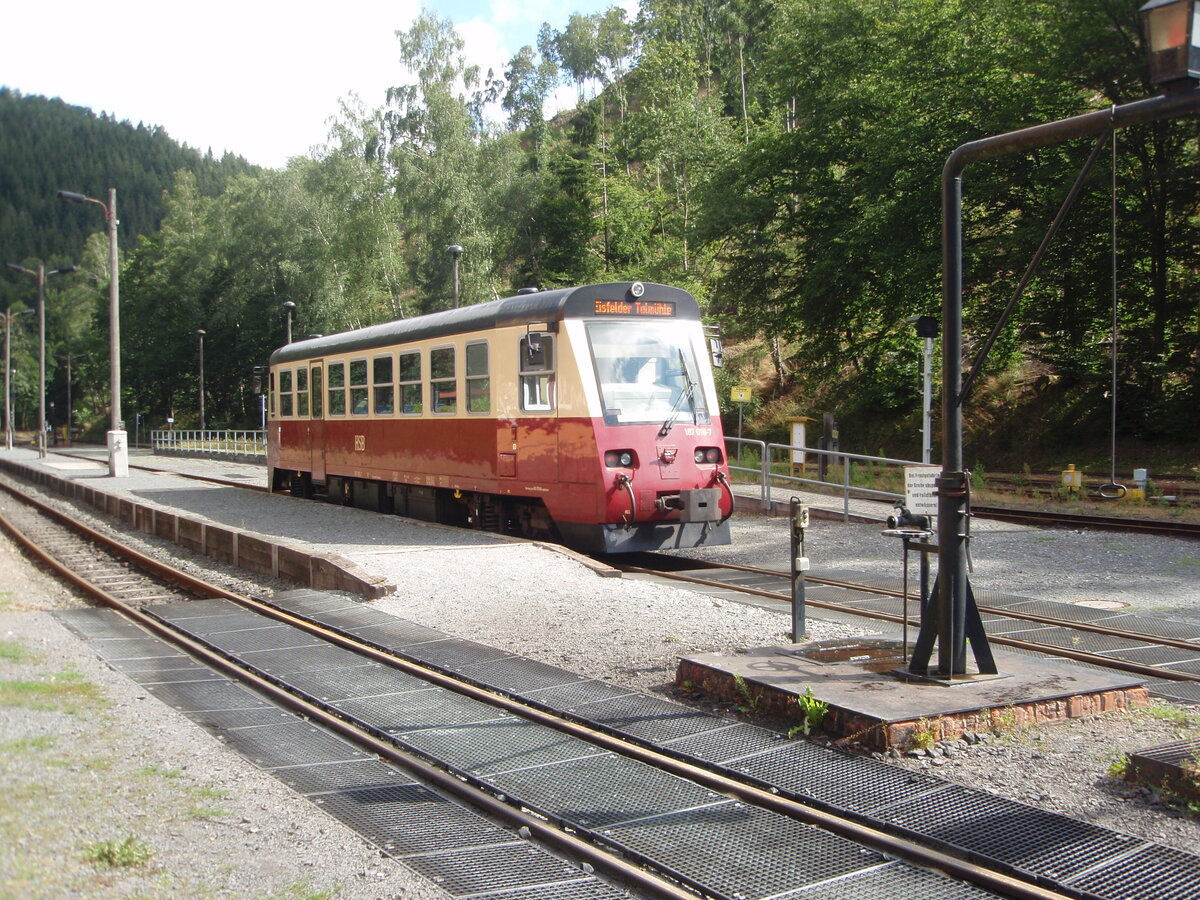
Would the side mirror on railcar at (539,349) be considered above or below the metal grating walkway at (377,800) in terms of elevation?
above

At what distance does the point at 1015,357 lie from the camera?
3027 centimetres

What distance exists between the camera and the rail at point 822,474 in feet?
59.7

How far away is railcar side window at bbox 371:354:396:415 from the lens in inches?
725

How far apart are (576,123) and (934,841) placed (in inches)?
2764

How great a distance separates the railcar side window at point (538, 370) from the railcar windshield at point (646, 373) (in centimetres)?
59

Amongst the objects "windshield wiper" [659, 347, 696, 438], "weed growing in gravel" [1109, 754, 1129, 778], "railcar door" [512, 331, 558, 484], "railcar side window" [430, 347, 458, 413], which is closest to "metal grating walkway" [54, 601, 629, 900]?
"weed growing in gravel" [1109, 754, 1129, 778]

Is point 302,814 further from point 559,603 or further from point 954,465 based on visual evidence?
point 559,603

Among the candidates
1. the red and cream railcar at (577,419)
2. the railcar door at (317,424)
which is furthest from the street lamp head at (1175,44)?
the railcar door at (317,424)

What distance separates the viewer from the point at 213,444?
5459 centimetres

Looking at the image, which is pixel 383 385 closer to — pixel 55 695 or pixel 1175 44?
pixel 55 695

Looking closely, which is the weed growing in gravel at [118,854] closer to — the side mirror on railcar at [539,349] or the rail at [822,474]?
the side mirror on railcar at [539,349]

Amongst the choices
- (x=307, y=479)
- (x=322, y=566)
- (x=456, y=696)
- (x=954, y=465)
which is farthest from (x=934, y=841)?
(x=307, y=479)

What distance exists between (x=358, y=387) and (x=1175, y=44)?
53.2 feet

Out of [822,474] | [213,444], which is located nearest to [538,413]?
[822,474]
